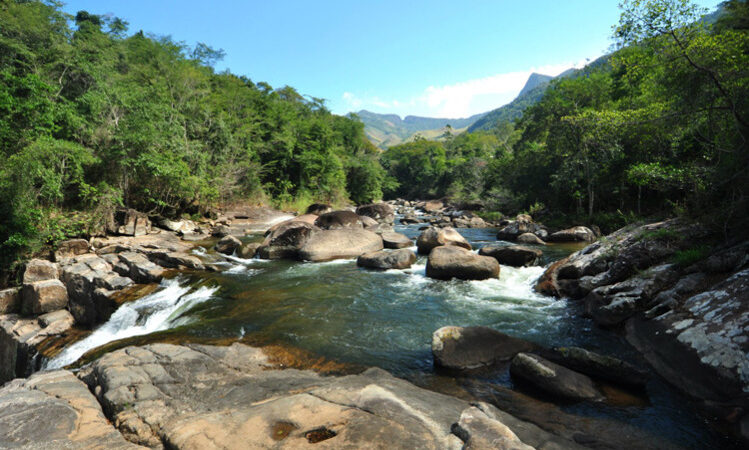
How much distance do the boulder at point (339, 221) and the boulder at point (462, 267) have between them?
814cm

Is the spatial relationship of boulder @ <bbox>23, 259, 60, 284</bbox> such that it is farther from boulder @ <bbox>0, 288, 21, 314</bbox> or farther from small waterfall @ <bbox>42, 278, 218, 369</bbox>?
small waterfall @ <bbox>42, 278, 218, 369</bbox>

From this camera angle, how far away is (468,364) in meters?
5.47

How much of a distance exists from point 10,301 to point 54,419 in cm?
880

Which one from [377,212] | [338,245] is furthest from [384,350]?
[377,212]

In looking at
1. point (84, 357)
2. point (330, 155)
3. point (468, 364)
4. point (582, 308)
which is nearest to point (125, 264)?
point (84, 357)

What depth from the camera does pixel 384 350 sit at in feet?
20.4

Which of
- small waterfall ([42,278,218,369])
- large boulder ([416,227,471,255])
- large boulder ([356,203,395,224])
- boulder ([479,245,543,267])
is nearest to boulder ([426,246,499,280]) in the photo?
boulder ([479,245,543,267])

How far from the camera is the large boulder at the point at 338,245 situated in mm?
13891

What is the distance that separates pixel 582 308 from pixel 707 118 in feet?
16.6

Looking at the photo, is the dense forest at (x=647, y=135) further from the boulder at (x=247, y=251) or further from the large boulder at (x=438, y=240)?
the boulder at (x=247, y=251)

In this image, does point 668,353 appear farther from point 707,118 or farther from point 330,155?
point 330,155

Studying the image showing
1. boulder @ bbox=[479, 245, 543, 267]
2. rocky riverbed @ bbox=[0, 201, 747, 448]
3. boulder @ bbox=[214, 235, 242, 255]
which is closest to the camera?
rocky riverbed @ bbox=[0, 201, 747, 448]

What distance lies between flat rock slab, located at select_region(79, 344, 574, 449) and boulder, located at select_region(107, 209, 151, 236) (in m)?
13.6

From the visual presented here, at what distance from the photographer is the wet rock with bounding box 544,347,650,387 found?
4.80m
